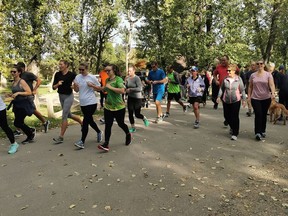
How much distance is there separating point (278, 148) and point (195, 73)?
3330mm

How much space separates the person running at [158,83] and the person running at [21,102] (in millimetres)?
3967

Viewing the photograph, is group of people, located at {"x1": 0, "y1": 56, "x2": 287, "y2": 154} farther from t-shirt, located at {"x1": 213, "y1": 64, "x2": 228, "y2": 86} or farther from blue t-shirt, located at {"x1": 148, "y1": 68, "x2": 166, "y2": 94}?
t-shirt, located at {"x1": 213, "y1": 64, "x2": 228, "y2": 86}

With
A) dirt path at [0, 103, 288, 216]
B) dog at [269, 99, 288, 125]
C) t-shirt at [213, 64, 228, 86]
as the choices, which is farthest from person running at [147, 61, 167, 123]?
dog at [269, 99, 288, 125]

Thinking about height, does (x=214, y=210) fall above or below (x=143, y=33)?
below

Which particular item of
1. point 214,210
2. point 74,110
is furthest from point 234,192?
point 74,110

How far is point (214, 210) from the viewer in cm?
420

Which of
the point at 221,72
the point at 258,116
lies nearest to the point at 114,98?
the point at 258,116

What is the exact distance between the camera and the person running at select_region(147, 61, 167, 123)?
1047 cm

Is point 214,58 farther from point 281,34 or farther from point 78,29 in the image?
point 78,29

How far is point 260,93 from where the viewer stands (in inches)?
305

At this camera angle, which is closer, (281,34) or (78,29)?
(281,34)

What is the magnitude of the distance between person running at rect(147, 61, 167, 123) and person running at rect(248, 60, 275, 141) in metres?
3.32

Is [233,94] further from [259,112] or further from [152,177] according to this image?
[152,177]

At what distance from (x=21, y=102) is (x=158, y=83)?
4.42 metres
